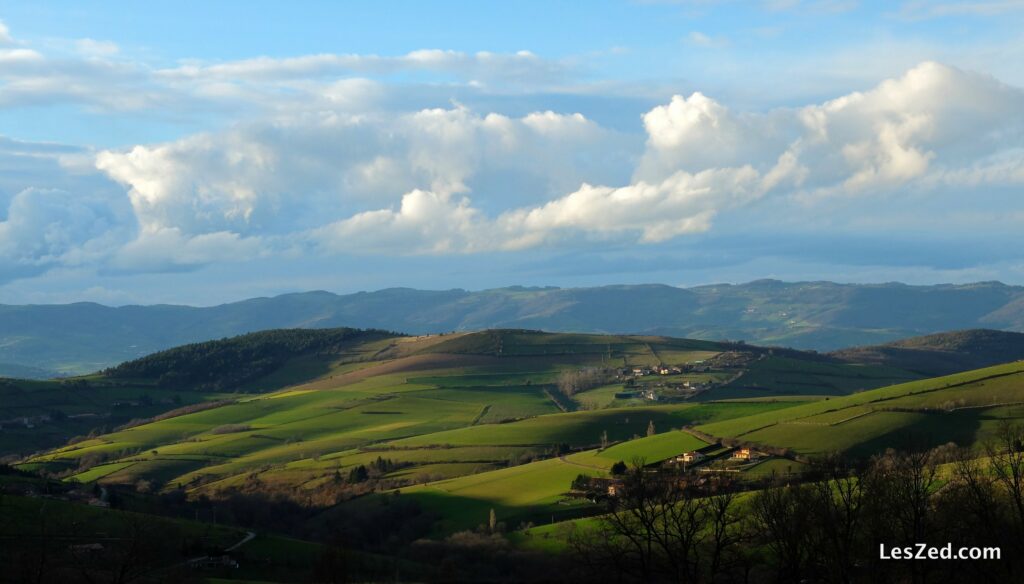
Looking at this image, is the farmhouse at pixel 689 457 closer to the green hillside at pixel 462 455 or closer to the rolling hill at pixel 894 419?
the green hillside at pixel 462 455

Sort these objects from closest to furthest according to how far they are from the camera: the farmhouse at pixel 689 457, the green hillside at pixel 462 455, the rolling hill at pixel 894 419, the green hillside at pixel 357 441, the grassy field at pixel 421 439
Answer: the green hillside at pixel 462 455 → the farmhouse at pixel 689 457 → the rolling hill at pixel 894 419 → the grassy field at pixel 421 439 → the green hillside at pixel 357 441

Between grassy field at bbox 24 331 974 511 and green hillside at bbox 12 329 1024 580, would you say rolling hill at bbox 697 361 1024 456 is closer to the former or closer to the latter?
green hillside at bbox 12 329 1024 580

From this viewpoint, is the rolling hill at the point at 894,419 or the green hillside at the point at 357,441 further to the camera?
the green hillside at the point at 357,441

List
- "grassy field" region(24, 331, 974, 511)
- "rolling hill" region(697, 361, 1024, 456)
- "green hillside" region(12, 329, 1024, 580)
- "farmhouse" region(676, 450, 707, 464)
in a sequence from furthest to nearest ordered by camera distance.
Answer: "grassy field" region(24, 331, 974, 511)
"rolling hill" region(697, 361, 1024, 456)
"farmhouse" region(676, 450, 707, 464)
"green hillside" region(12, 329, 1024, 580)

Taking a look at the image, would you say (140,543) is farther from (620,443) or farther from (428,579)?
(620,443)

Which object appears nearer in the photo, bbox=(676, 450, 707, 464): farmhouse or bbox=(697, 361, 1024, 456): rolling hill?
bbox=(676, 450, 707, 464): farmhouse

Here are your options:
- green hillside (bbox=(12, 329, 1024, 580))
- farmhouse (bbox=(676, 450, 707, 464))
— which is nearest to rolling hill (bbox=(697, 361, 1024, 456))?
green hillside (bbox=(12, 329, 1024, 580))

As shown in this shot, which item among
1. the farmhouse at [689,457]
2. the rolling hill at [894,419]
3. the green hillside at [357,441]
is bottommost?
the green hillside at [357,441]

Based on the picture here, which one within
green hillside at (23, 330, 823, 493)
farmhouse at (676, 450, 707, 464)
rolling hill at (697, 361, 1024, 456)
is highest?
rolling hill at (697, 361, 1024, 456)

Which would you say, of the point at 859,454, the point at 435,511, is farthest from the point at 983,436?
the point at 435,511

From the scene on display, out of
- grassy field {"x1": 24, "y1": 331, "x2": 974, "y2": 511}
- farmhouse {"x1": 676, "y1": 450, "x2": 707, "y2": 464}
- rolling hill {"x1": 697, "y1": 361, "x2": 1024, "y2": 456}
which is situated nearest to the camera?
farmhouse {"x1": 676, "y1": 450, "x2": 707, "y2": 464}

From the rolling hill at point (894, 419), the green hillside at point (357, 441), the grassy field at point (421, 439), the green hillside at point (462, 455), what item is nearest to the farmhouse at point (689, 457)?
the green hillside at point (462, 455)
